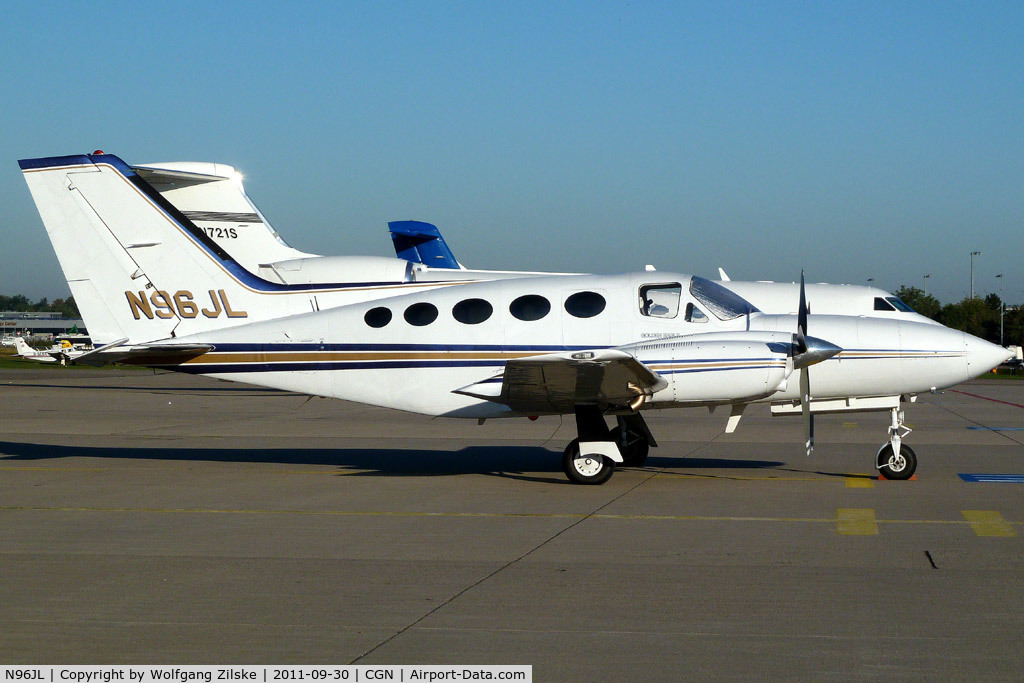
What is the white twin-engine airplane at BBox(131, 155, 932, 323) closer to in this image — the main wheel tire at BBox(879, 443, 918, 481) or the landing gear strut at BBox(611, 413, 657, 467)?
the landing gear strut at BBox(611, 413, 657, 467)

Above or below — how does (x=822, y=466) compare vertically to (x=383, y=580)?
below

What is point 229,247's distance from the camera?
23891mm

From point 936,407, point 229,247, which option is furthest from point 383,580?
point 936,407

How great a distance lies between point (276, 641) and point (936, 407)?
25.8m

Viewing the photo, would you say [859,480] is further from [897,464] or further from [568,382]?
[568,382]

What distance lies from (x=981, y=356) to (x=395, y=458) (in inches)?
345

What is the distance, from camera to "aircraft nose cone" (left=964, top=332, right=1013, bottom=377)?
40.7 ft

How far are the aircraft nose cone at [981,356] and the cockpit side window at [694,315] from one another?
3.29 metres

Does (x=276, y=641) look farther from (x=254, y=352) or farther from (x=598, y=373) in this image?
(x=254, y=352)

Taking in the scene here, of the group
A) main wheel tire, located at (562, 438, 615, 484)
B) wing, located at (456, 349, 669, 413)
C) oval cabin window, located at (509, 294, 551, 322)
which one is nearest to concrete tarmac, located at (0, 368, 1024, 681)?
main wheel tire, located at (562, 438, 615, 484)

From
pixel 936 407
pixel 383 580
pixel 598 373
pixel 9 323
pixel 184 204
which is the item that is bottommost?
pixel 9 323

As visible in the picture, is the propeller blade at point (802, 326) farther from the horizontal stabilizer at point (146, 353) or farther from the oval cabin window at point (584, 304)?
the horizontal stabilizer at point (146, 353)

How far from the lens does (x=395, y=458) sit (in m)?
15.9
